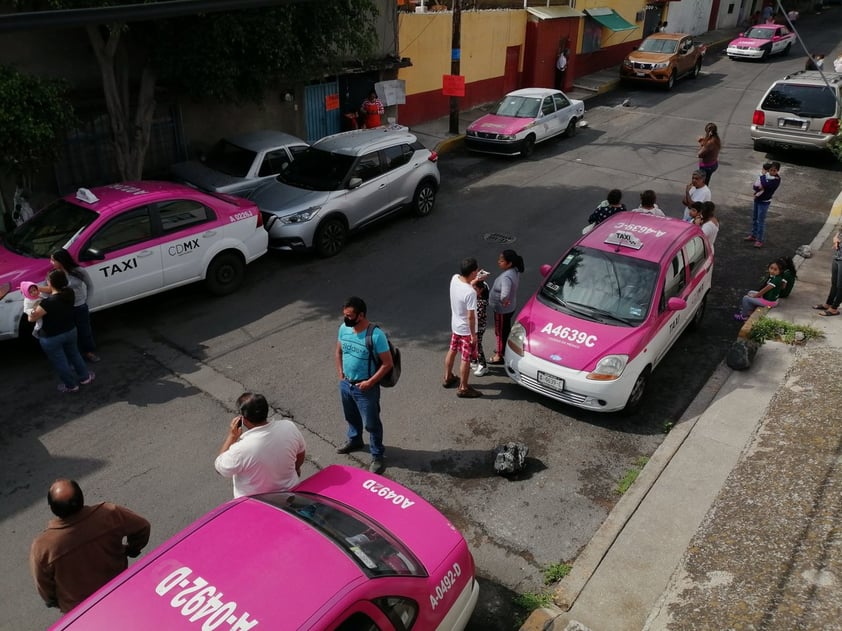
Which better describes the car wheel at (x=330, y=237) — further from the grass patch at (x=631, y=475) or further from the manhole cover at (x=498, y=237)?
the grass patch at (x=631, y=475)

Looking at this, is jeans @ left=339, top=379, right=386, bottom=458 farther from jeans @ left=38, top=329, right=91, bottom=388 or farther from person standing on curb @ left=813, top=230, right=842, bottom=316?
person standing on curb @ left=813, top=230, right=842, bottom=316

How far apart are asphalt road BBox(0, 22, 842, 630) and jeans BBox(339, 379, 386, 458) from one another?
13.4 inches

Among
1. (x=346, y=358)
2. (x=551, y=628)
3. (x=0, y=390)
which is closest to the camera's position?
(x=551, y=628)

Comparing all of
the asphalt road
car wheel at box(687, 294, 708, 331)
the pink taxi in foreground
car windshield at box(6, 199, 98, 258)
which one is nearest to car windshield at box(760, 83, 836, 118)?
the asphalt road

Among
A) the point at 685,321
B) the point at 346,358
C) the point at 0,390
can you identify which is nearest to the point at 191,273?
the point at 0,390

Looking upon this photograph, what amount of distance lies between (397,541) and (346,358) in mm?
2161

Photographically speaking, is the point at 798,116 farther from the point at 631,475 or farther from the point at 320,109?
the point at 631,475

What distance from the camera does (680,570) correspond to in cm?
541

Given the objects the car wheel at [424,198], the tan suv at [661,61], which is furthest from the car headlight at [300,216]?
the tan suv at [661,61]

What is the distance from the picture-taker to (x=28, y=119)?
9.60m

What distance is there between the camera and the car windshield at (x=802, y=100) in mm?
15977

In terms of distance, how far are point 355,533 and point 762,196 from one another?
33.4 feet

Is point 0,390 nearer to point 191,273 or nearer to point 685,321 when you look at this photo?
point 191,273

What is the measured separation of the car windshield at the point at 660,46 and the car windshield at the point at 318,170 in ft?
58.7
